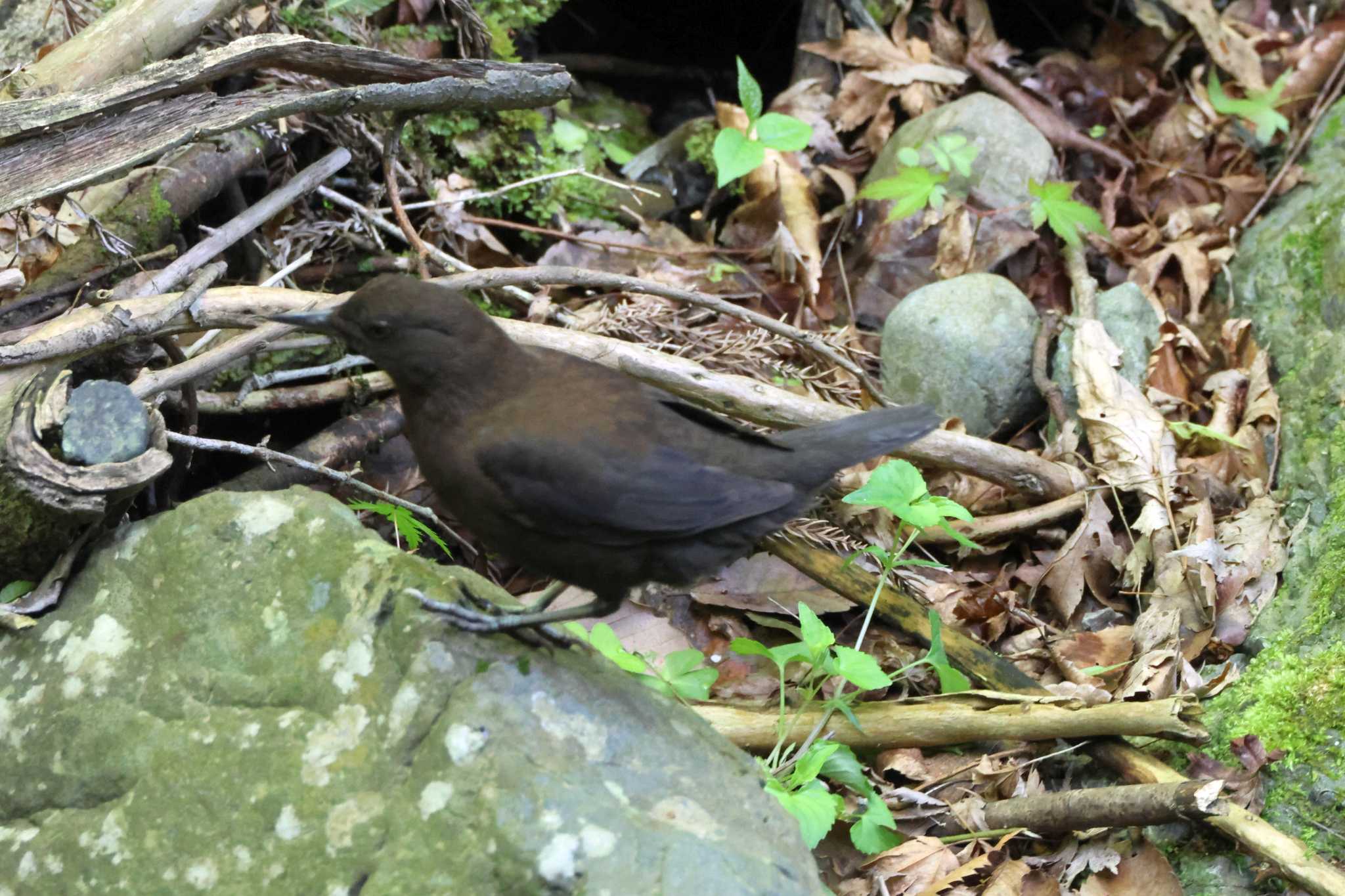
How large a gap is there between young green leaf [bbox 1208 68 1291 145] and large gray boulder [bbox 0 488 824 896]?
4.65 metres

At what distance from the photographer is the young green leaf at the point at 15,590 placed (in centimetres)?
290

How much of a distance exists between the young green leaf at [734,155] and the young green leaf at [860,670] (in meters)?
2.12

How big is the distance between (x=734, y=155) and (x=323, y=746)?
3.01 meters

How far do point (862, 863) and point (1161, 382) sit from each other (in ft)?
8.67

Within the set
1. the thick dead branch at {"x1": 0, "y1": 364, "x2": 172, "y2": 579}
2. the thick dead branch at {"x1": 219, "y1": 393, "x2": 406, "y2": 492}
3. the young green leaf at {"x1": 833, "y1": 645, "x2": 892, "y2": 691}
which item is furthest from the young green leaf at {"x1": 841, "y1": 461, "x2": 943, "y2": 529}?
the thick dead branch at {"x1": 0, "y1": 364, "x2": 172, "y2": 579}

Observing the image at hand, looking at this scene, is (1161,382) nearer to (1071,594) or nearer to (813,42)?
(1071,594)

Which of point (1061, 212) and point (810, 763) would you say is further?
point (1061, 212)

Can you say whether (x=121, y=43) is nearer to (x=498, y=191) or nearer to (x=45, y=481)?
(x=498, y=191)

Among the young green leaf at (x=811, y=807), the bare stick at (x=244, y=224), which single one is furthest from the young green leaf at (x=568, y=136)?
the young green leaf at (x=811, y=807)

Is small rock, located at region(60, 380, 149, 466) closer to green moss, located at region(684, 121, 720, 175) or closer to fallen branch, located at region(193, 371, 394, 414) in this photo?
fallen branch, located at region(193, 371, 394, 414)

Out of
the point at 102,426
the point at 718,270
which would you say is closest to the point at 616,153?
the point at 718,270

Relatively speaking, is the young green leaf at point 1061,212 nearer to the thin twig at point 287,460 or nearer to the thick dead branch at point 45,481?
the thin twig at point 287,460

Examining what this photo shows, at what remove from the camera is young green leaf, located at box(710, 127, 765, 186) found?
4.55 m

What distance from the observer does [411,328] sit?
2.70m
